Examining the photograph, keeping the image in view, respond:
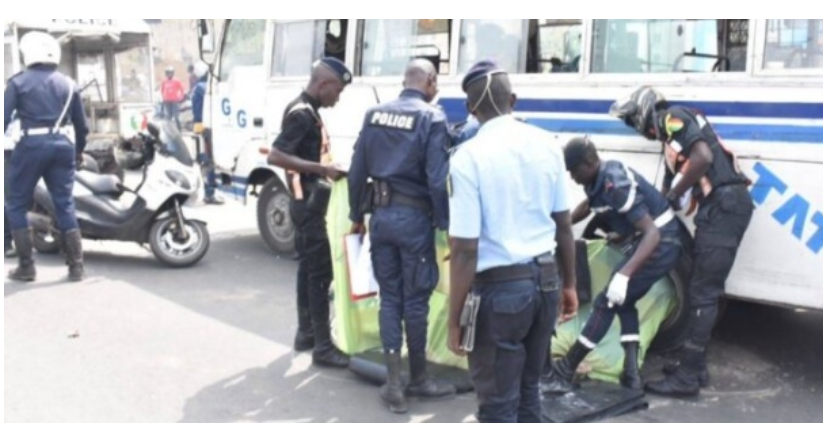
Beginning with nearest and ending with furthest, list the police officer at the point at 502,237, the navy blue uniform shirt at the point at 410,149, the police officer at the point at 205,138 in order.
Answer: the police officer at the point at 502,237
the navy blue uniform shirt at the point at 410,149
the police officer at the point at 205,138

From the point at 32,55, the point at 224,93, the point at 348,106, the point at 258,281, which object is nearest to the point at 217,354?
the point at 258,281

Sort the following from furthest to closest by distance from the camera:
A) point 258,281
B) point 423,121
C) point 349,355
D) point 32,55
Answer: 1. point 258,281
2. point 32,55
3. point 349,355
4. point 423,121

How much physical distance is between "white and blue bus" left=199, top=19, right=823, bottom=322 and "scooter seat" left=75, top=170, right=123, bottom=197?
6.75 feet

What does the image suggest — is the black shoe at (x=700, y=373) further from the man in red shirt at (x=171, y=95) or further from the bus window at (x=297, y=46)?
the man in red shirt at (x=171, y=95)

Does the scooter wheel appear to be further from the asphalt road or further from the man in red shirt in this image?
the man in red shirt

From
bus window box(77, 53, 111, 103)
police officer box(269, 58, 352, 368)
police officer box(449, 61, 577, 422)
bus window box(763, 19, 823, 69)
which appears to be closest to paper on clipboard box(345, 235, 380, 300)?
police officer box(269, 58, 352, 368)

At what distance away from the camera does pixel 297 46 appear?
6965 millimetres

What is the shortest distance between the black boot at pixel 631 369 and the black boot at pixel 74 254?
4.19 metres

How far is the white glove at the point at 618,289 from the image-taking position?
13.8 feet

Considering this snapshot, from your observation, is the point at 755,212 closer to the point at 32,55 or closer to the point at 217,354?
the point at 217,354

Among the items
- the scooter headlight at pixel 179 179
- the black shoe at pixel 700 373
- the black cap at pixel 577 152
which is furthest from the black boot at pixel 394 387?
the scooter headlight at pixel 179 179

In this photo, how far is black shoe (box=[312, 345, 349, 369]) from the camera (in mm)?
4777

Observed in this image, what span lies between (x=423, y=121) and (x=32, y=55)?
370 cm

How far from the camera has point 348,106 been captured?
637 cm
